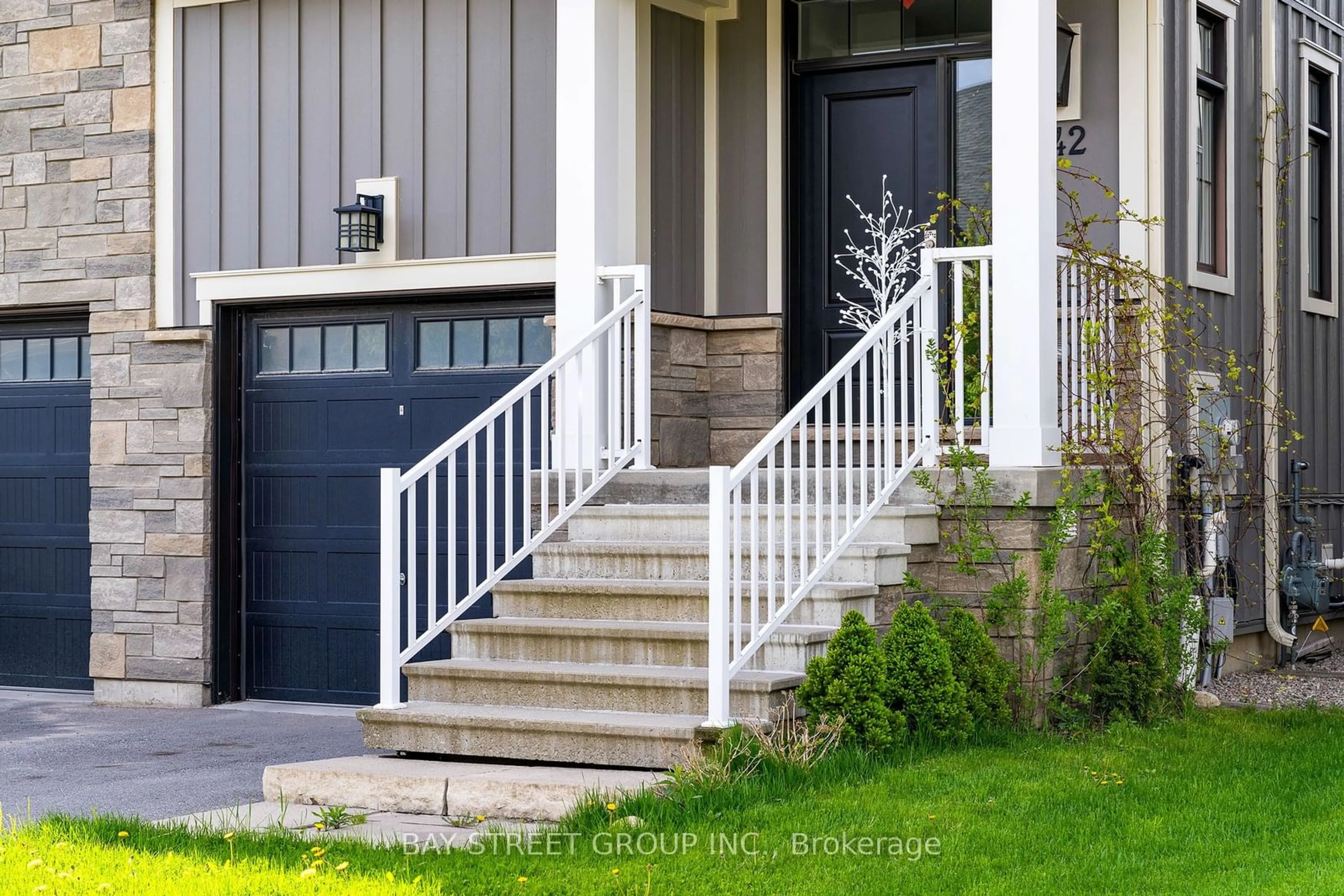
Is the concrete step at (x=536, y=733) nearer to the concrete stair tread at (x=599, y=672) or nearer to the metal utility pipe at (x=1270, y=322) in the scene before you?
the concrete stair tread at (x=599, y=672)

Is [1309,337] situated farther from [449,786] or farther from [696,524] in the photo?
[449,786]

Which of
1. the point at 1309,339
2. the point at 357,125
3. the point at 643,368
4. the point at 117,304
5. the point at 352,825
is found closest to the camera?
the point at 352,825

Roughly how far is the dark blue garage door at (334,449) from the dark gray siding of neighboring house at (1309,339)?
431 centimetres

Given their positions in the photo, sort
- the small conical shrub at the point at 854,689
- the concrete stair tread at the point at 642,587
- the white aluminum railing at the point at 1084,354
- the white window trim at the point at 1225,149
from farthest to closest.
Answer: the white window trim at the point at 1225,149 < the white aluminum railing at the point at 1084,354 < the concrete stair tread at the point at 642,587 < the small conical shrub at the point at 854,689

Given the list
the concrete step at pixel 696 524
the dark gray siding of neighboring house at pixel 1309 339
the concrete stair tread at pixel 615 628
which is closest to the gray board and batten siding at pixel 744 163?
the concrete step at pixel 696 524

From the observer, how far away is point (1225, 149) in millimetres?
8703

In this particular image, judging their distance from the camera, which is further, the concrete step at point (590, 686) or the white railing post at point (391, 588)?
the white railing post at point (391, 588)

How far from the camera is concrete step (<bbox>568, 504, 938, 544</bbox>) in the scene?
665 cm

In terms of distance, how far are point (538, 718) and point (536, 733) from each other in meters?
0.06

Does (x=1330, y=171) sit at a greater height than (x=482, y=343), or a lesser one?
greater

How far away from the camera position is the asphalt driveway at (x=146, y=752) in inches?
250

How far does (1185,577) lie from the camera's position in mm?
7449

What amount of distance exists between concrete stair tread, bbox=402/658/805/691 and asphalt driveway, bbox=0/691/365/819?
844mm

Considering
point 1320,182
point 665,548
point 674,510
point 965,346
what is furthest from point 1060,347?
point 1320,182
